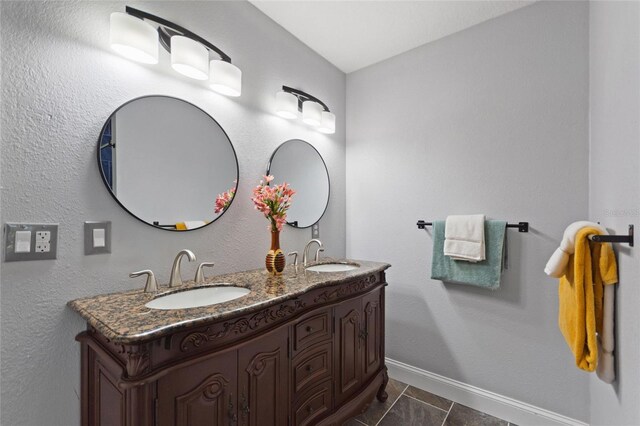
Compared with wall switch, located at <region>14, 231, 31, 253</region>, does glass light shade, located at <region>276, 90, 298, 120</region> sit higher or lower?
higher

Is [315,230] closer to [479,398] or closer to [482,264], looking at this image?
[482,264]

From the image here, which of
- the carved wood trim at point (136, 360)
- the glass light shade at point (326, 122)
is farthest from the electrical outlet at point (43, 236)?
the glass light shade at point (326, 122)

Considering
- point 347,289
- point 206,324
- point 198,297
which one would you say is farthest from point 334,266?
point 206,324

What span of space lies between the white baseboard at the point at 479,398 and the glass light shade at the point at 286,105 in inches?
81.2

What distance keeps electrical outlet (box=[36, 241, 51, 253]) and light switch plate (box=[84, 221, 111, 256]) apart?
108mm

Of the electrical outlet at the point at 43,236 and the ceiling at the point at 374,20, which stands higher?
the ceiling at the point at 374,20

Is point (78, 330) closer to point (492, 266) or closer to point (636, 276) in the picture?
point (636, 276)

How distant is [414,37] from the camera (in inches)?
81.0

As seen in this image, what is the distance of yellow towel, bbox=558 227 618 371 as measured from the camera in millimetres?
1022

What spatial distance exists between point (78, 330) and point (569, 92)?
2699 millimetres

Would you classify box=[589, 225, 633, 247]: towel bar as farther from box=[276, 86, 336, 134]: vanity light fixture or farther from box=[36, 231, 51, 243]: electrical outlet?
box=[36, 231, 51, 243]: electrical outlet

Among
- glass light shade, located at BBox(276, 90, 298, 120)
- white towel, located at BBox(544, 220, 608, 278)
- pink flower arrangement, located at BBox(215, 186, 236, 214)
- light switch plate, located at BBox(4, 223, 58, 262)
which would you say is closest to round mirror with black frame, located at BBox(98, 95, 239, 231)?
pink flower arrangement, located at BBox(215, 186, 236, 214)

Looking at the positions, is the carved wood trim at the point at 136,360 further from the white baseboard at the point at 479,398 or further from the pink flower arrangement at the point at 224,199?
the white baseboard at the point at 479,398

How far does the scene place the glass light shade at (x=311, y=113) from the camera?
2025 millimetres
